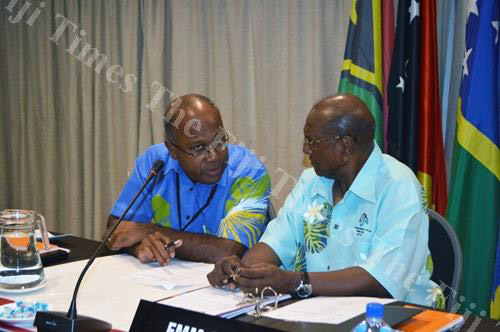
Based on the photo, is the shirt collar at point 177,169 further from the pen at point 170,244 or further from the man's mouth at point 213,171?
the pen at point 170,244

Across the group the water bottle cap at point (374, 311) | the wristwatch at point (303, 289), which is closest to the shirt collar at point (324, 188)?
the wristwatch at point (303, 289)

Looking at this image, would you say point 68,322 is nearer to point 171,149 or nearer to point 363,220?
point 363,220

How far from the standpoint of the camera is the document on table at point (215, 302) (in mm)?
1412

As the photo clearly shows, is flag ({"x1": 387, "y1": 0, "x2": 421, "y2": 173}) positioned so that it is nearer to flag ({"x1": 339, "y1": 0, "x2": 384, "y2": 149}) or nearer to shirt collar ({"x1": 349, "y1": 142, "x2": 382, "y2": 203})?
flag ({"x1": 339, "y1": 0, "x2": 384, "y2": 149})

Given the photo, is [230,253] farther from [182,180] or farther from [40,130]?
[40,130]

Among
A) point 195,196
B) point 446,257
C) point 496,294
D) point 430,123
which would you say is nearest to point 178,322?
point 446,257

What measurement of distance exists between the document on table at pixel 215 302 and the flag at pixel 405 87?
143cm

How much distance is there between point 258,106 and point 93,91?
159 cm

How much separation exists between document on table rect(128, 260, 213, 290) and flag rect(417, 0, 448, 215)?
1.29m

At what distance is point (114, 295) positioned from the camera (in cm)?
161

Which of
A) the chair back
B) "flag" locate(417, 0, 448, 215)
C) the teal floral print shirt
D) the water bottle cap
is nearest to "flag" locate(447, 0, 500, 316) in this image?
"flag" locate(417, 0, 448, 215)

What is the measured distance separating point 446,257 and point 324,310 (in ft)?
2.11

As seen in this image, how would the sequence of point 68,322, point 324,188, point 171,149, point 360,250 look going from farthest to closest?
point 171,149, point 324,188, point 360,250, point 68,322

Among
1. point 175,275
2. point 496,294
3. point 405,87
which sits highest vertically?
point 405,87
